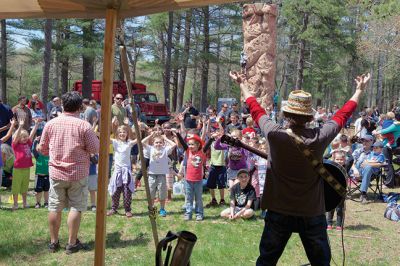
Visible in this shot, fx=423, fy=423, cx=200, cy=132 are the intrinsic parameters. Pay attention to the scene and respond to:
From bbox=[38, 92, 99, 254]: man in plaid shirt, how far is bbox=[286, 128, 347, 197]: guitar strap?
2404mm

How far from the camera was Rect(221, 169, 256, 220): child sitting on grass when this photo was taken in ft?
22.2

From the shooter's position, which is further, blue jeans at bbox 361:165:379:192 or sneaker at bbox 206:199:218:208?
blue jeans at bbox 361:165:379:192

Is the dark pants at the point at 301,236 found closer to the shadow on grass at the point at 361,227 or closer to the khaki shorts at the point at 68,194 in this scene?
the khaki shorts at the point at 68,194

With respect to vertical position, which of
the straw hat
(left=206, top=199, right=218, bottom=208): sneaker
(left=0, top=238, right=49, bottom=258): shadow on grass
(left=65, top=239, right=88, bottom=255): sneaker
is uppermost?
the straw hat

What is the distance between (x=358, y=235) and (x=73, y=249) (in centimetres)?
405

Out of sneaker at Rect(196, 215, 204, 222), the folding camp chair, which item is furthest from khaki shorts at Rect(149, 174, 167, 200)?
the folding camp chair

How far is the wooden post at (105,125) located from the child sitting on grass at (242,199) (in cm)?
473

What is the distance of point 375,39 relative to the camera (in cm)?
2683

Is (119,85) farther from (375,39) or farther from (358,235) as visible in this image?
(358,235)

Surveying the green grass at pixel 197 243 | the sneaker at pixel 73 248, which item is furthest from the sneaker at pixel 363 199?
the sneaker at pixel 73 248

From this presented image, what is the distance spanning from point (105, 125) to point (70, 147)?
247 cm

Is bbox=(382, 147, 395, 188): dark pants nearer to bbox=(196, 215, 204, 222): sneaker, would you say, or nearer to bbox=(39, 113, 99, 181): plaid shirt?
bbox=(196, 215, 204, 222): sneaker

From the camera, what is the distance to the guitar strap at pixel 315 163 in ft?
9.52

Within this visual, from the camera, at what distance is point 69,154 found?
14.7 feet
